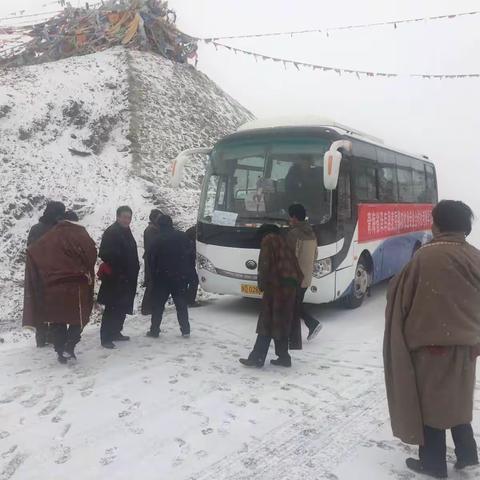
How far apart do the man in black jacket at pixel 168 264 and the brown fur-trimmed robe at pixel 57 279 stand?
1270 millimetres

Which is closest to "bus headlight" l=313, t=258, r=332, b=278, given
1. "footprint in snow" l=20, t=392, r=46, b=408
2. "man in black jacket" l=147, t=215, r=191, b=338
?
"man in black jacket" l=147, t=215, r=191, b=338

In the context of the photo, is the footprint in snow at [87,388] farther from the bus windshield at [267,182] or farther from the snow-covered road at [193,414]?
the bus windshield at [267,182]

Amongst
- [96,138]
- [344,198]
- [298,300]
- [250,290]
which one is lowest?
[250,290]

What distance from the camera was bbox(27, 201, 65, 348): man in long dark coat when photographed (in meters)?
5.94

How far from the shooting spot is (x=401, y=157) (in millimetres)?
11641

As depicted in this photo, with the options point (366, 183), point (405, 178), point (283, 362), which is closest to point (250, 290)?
point (283, 362)

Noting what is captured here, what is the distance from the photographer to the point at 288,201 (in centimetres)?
816

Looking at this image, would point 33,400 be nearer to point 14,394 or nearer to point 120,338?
point 14,394

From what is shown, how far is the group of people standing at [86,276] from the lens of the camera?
5633 mm

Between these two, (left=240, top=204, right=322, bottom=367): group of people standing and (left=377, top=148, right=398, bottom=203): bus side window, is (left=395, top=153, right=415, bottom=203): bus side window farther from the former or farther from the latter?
(left=240, top=204, right=322, bottom=367): group of people standing

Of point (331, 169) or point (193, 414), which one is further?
point (331, 169)

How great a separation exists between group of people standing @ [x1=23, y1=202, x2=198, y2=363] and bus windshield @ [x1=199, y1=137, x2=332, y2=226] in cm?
144

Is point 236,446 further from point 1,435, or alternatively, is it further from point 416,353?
point 1,435

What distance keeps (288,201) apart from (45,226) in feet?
12.4
